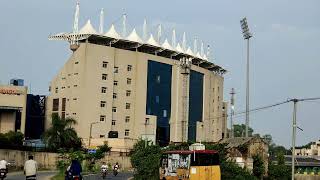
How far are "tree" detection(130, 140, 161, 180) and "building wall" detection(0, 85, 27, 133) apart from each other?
1933 inches

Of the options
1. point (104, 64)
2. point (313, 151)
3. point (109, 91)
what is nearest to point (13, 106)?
point (109, 91)

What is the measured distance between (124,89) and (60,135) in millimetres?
26695

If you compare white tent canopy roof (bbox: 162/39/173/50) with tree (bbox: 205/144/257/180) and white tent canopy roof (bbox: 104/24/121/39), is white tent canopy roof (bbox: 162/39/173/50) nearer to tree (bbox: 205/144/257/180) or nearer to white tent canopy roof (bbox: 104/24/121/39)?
white tent canopy roof (bbox: 104/24/121/39)

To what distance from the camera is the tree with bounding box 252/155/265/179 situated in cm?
4646

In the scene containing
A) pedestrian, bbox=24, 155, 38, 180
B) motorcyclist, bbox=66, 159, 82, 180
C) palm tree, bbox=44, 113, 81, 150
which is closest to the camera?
Result: pedestrian, bbox=24, 155, 38, 180

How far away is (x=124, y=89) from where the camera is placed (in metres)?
107

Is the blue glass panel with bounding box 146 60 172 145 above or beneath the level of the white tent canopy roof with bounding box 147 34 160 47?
beneath

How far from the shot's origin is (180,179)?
1202 inches

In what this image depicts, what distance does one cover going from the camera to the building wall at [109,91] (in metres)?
99.8

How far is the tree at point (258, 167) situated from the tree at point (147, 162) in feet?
27.6

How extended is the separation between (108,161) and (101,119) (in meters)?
17.5

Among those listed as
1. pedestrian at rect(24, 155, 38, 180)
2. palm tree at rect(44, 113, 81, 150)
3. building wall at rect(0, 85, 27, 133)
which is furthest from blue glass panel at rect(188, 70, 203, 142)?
pedestrian at rect(24, 155, 38, 180)

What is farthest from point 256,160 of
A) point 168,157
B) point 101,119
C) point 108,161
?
point 101,119

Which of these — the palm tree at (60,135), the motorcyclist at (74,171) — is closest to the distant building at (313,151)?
the palm tree at (60,135)
